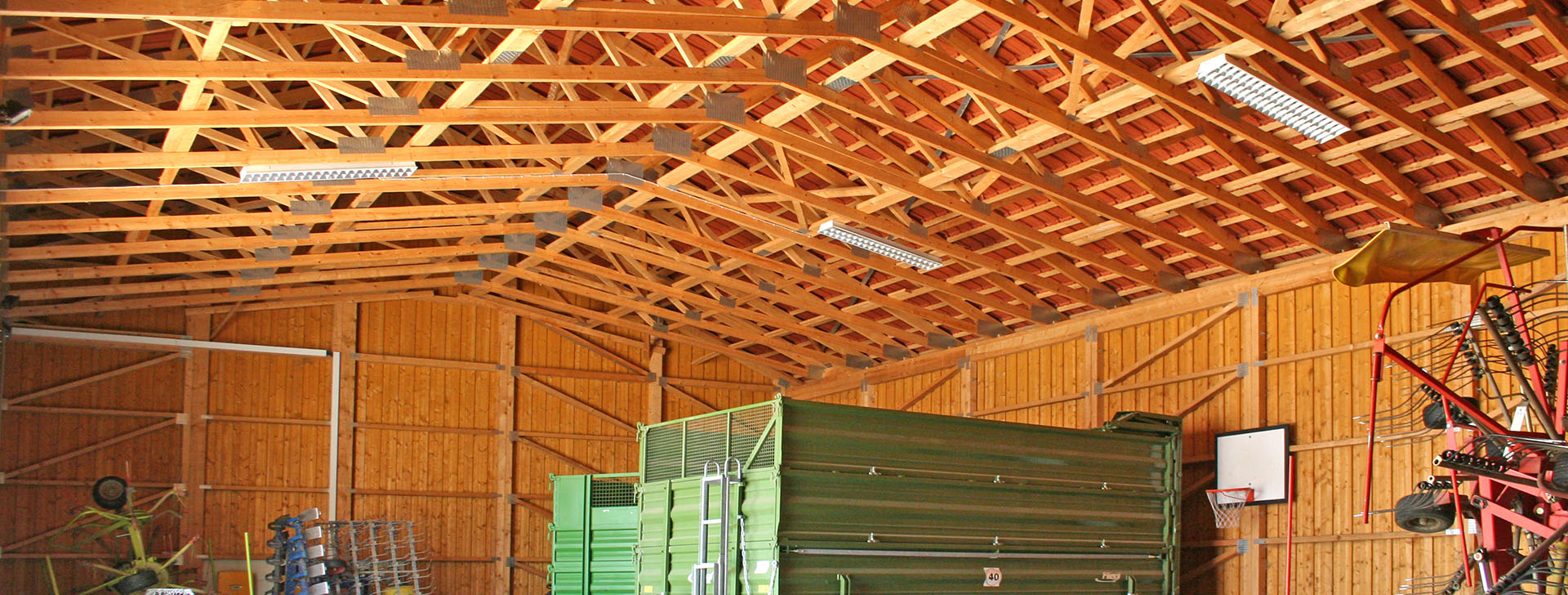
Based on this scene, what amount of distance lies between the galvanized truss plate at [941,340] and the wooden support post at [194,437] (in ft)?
36.7

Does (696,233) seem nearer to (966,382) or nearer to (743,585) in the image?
(966,382)

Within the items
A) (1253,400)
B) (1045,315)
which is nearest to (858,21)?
(1253,400)

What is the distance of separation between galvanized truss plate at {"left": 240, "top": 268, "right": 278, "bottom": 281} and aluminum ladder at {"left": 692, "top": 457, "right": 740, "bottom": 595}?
9642mm

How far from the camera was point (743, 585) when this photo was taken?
456 inches

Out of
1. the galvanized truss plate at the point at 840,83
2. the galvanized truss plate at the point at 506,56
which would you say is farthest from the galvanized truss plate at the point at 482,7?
the galvanized truss plate at the point at 840,83

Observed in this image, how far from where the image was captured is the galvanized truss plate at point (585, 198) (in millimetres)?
16297

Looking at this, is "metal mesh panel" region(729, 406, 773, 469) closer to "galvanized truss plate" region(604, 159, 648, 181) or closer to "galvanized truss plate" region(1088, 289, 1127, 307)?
"galvanized truss plate" region(604, 159, 648, 181)

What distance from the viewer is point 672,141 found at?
14203mm

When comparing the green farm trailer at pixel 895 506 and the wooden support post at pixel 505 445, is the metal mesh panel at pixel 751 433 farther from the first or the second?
the wooden support post at pixel 505 445

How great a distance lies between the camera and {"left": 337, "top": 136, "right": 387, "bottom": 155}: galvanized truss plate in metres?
13.3

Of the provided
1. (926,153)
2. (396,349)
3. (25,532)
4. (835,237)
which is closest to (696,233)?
(835,237)

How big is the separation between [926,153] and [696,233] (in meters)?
4.78

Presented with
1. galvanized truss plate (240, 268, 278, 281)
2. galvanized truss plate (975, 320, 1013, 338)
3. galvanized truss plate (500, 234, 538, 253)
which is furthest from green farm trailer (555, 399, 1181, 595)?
galvanized truss plate (240, 268, 278, 281)

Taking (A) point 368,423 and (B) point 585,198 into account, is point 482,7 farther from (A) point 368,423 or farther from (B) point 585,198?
(A) point 368,423
